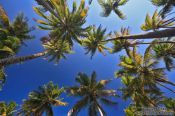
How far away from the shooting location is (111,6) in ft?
105

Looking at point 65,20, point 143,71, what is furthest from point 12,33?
point 143,71

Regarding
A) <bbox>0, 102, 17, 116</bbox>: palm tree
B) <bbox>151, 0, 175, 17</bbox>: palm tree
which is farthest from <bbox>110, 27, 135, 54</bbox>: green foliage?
<bbox>0, 102, 17, 116</bbox>: palm tree

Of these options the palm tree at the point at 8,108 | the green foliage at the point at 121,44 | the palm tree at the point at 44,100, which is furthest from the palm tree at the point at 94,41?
the palm tree at the point at 8,108

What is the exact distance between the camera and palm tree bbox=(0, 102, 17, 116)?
105ft

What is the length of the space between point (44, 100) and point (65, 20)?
1166cm

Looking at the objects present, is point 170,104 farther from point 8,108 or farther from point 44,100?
point 8,108

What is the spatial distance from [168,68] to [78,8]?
1193 centimetres

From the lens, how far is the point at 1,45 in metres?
26.7

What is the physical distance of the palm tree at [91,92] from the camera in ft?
99.9

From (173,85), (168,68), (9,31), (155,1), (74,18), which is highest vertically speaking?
(9,31)

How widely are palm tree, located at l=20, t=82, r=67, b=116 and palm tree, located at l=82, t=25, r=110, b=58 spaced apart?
6.65 metres

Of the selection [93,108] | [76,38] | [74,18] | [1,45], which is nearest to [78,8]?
[74,18]

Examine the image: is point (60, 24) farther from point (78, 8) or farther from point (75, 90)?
point (75, 90)

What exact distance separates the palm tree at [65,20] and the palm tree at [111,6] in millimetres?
5530
